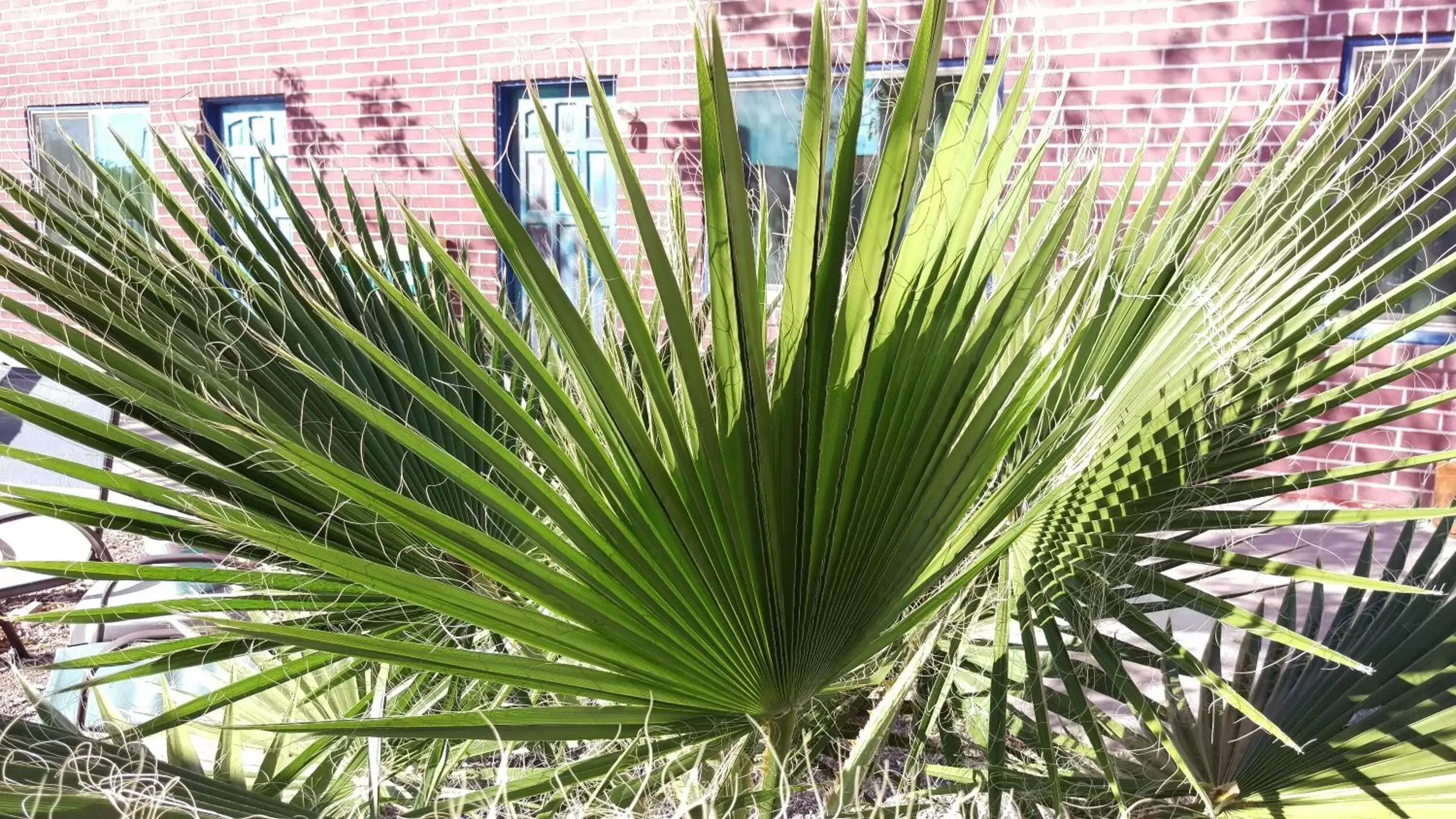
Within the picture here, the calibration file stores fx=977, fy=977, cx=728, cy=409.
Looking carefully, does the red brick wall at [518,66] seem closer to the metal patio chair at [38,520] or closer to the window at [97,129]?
the window at [97,129]

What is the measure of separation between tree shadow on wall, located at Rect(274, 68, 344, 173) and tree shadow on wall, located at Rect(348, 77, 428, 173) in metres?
0.31

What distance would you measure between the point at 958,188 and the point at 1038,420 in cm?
69

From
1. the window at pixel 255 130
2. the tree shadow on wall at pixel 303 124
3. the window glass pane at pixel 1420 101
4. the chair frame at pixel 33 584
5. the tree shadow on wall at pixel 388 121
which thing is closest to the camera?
the chair frame at pixel 33 584

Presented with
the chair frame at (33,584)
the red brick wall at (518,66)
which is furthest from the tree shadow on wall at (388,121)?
the chair frame at (33,584)

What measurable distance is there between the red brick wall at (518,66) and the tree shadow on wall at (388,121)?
0.04 feet

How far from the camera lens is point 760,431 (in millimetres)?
888

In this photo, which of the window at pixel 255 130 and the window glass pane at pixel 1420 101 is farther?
the window at pixel 255 130

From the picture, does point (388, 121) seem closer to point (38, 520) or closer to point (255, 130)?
point (255, 130)

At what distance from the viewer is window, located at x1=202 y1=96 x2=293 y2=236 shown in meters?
7.15

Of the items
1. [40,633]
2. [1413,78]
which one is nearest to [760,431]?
[40,633]

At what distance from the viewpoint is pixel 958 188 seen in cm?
98

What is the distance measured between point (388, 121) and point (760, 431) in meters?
6.55

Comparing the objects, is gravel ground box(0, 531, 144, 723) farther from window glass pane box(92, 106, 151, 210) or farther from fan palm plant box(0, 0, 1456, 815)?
window glass pane box(92, 106, 151, 210)

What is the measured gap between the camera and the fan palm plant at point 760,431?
2.83ft
